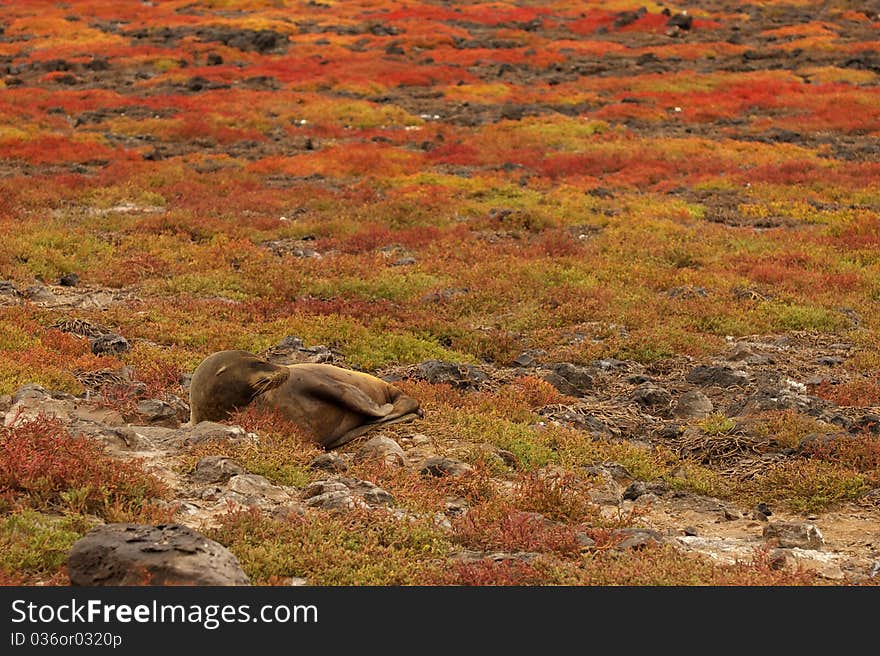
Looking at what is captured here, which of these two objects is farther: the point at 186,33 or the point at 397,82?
the point at 186,33

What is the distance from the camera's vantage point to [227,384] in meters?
11.6

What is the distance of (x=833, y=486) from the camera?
36.3 ft

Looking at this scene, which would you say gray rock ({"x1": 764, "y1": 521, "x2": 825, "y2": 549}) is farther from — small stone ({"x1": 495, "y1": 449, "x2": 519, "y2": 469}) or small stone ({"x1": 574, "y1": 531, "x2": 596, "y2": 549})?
small stone ({"x1": 495, "y1": 449, "x2": 519, "y2": 469})

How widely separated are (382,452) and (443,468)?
787mm

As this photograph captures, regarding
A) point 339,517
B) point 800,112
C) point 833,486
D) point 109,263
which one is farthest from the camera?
point 800,112

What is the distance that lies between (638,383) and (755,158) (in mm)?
19981

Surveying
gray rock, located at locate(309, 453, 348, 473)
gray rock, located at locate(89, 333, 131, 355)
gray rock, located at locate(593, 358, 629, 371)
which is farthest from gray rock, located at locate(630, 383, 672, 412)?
gray rock, located at locate(89, 333, 131, 355)

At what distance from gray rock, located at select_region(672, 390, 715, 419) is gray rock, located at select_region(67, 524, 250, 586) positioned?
8.23 meters

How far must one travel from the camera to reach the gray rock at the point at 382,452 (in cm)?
1119

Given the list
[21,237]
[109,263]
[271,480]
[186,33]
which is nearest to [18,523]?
[271,480]

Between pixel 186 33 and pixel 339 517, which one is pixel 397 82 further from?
pixel 339 517

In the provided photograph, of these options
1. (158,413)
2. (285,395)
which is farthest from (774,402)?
(158,413)

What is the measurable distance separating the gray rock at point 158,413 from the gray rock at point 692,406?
6782 mm
